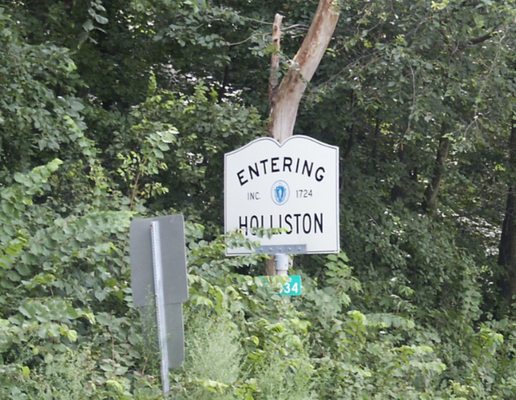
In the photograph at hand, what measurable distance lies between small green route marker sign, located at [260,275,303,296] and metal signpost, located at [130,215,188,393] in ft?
6.37

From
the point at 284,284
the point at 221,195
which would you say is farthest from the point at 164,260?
the point at 221,195

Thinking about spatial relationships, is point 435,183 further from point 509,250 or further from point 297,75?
point 297,75

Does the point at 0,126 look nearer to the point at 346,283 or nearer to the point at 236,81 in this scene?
the point at 346,283

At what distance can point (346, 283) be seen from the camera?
9766 mm

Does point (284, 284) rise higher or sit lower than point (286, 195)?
lower

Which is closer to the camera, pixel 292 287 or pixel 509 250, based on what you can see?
pixel 292 287

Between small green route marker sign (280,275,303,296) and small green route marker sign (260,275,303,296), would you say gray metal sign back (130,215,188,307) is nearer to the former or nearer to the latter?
small green route marker sign (260,275,303,296)

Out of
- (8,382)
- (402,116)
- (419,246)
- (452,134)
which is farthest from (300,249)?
Result: (419,246)

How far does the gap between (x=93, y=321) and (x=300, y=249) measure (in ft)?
8.76

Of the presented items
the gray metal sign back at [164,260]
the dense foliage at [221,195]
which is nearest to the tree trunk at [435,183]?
the dense foliage at [221,195]

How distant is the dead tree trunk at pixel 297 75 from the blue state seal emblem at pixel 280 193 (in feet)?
9.50

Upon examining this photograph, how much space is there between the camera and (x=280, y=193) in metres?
8.98

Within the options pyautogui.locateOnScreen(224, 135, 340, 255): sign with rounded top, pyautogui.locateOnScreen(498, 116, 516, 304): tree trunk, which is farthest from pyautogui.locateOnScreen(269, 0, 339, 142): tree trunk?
pyautogui.locateOnScreen(498, 116, 516, 304): tree trunk

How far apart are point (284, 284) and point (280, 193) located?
3.20 feet
